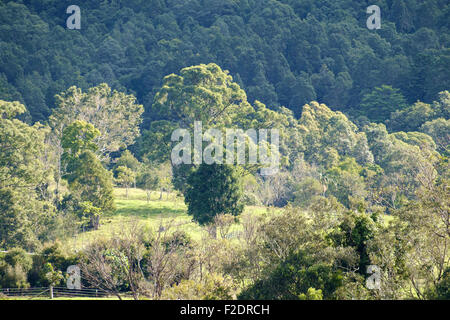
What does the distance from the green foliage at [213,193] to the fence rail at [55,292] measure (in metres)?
9.53

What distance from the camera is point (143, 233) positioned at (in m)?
27.6

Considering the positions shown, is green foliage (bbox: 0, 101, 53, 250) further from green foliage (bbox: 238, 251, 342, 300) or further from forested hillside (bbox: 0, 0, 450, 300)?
green foliage (bbox: 238, 251, 342, 300)

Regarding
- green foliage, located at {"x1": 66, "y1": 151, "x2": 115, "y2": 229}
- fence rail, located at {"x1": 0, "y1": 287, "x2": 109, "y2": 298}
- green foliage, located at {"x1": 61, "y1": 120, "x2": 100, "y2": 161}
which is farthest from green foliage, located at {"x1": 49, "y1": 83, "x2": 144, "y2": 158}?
fence rail, located at {"x1": 0, "y1": 287, "x2": 109, "y2": 298}

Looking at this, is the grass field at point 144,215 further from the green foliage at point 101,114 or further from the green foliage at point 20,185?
the green foliage at point 101,114

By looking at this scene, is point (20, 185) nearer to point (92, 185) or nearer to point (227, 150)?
point (92, 185)

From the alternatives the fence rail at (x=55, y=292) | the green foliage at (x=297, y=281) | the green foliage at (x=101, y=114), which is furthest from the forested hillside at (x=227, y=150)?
the fence rail at (x=55, y=292)

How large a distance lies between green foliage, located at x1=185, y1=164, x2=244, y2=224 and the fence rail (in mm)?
9534

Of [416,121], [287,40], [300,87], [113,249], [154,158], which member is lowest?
[113,249]

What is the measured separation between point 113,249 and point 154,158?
60.3ft

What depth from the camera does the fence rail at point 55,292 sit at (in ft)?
83.3

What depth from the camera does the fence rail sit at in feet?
83.3
